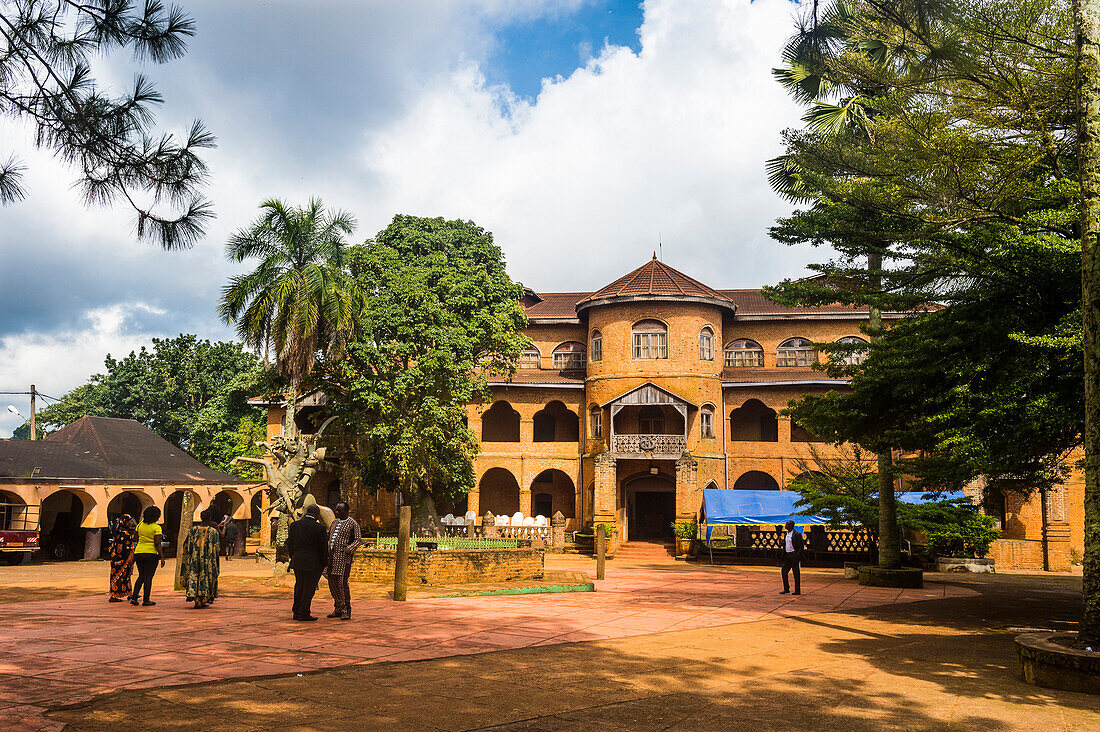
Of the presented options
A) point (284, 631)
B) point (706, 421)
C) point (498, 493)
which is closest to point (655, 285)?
point (706, 421)

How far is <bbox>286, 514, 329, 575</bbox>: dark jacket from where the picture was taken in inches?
400

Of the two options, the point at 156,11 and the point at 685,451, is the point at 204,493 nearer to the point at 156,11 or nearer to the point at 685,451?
the point at 685,451

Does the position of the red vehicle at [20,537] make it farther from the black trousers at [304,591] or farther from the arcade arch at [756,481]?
the arcade arch at [756,481]

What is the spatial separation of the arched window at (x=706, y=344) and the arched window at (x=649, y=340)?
1.35 metres

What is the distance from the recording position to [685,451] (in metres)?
30.5

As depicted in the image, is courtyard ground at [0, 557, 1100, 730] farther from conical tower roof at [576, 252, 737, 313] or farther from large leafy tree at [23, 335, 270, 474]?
large leafy tree at [23, 335, 270, 474]

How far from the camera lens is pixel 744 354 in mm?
34375

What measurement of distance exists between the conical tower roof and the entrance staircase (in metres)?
9.48

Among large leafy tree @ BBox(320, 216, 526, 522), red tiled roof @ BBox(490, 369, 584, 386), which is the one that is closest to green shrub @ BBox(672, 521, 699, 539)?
large leafy tree @ BBox(320, 216, 526, 522)

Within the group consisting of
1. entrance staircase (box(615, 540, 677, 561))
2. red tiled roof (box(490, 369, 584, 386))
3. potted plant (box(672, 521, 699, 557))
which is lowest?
entrance staircase (box(615, 540, 677, 561))

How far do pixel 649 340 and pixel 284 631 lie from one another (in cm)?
2446

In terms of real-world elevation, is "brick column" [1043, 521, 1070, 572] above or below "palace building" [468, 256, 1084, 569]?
below

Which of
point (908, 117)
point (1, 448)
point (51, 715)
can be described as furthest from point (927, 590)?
point (1, 448)

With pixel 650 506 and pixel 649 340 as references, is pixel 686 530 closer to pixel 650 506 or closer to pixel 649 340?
pixel 650 506
